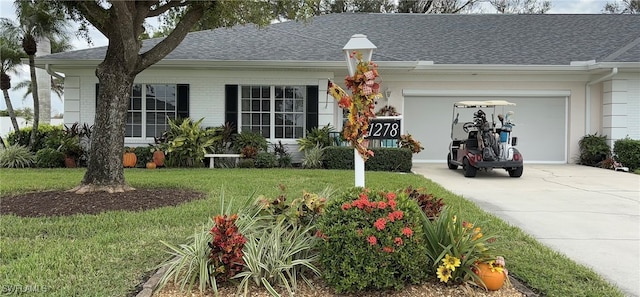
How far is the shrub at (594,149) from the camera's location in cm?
1287

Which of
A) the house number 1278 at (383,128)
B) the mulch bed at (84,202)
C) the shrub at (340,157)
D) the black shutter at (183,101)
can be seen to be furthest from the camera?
the black shutter at (183,101)

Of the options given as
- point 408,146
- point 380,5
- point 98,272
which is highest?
point 380,5

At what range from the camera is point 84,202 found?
20.9 feet

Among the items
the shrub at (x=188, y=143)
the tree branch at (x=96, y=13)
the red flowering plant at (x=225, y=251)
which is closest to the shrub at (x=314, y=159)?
the shrub at (x=188, y=143)

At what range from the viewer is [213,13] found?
7660 mm

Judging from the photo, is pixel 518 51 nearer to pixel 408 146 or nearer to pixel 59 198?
pixel 408 146

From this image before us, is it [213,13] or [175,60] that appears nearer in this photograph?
[213,13]

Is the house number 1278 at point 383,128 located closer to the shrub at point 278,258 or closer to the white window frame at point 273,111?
the shrub at point 278,258

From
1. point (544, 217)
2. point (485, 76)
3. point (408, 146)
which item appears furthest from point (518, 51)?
point (544, 217)

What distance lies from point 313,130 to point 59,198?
22.6ft

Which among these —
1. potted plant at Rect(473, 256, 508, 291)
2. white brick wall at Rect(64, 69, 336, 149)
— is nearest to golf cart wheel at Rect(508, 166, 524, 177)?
white brick wall at Rect(64, 69, 336, 149)

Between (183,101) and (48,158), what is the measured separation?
3766mm

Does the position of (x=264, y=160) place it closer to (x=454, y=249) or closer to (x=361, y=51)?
(x=361, y=51)

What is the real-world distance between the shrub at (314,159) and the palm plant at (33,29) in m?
7.76
